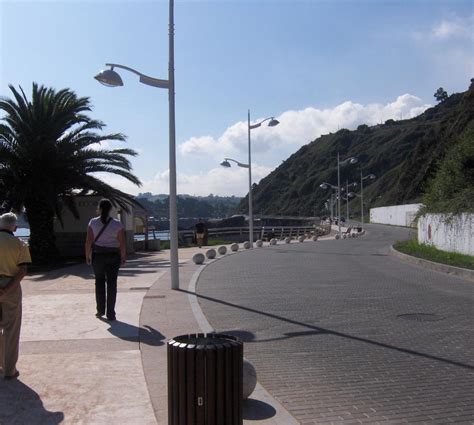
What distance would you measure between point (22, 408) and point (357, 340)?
427 centimetres

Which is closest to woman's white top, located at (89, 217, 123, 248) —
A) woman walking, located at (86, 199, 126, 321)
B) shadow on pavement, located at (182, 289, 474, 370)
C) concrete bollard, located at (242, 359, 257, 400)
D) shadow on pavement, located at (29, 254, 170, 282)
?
woman walking, located at (86, 199, 126, 321)

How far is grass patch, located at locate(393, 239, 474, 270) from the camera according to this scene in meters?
16.4

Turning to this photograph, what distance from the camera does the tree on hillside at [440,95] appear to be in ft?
610

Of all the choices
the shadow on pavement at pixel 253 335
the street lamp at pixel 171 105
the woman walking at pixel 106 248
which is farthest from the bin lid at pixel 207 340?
the street lamp at pixel 171 105

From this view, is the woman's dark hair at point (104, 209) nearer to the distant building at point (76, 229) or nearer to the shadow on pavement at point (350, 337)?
the shadow on pavement at point (350, 337)

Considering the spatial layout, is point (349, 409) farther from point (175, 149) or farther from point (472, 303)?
point (175, 149)

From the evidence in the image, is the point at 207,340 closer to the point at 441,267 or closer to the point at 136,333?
the point at 136,333

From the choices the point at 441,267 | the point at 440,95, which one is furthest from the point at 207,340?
the point at 440,95

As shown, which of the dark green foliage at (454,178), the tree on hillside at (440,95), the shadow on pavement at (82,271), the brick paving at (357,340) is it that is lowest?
the brick paving at (357,340)

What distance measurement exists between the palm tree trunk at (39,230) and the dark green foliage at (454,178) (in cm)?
1374

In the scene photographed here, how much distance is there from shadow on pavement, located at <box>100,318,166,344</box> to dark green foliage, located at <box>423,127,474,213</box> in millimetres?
14308

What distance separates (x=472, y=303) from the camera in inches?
416

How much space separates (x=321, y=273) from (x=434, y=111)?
181524 mm

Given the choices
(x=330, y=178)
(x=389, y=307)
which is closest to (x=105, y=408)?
(x=389, y=307)
